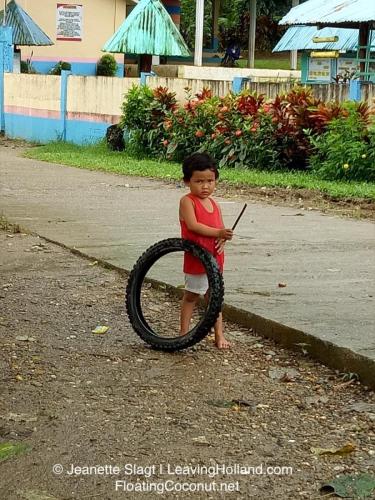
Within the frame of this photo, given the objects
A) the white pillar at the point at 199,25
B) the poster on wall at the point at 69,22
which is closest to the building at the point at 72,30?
the poster on wall at the point at 69,22

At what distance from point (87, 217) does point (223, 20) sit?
133ft

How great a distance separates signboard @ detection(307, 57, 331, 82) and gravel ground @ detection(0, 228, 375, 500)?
17.4 m

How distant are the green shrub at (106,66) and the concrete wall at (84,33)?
0.27 m

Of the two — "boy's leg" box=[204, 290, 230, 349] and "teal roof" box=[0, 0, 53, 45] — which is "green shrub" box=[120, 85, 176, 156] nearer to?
"teal roof" box=[0, 0, 53, 45]

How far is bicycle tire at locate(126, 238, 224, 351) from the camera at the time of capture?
4766 mm

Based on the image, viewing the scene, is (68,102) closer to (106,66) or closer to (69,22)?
(106,66)

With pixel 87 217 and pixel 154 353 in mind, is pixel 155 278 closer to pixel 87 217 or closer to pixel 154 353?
pixel 154 353

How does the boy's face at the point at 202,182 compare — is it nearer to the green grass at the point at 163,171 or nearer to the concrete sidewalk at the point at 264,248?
the concrete sidewalk at the point at 264,248

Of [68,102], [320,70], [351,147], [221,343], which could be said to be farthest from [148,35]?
[221,343]

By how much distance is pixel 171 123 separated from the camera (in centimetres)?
1653

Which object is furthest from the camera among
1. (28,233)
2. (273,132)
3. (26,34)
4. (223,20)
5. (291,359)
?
(223,20)

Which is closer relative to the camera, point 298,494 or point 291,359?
point 298,494

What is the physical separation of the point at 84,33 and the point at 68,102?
387 inches

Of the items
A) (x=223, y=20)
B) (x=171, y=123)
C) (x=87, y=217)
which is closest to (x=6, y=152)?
(x=171, y=123)
